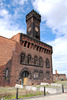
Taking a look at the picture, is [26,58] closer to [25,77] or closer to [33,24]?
[25,77]

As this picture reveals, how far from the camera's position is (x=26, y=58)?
19.1 m

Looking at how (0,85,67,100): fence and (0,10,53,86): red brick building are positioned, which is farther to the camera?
(0,10,53,86): red brick building

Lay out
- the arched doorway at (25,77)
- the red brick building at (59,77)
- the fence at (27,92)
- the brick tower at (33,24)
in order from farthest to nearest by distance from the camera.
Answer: the red brick building at (59,77) → the brick tower at (33,24) → the arched doorway at (25,77) → the fence at (27,92)

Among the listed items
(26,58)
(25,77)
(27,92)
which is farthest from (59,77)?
(27,92)

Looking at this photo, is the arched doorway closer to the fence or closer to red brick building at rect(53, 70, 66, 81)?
the fence

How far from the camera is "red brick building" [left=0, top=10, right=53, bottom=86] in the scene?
15859 millimetres

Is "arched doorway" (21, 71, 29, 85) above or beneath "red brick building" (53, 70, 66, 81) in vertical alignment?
above

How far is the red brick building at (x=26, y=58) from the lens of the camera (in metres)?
15.9

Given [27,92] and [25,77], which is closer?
[27,92]

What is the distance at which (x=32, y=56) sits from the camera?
2053cm

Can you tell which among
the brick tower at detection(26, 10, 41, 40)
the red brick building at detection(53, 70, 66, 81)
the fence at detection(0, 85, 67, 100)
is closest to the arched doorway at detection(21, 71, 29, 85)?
the fence at detection(0, 85, 67, 100)

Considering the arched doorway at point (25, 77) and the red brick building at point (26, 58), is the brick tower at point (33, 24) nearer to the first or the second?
the red brick building at point (26, 58)

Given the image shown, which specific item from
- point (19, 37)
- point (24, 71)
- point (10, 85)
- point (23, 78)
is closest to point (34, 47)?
point (19, 37)

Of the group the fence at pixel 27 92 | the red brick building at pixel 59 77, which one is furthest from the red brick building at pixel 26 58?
the red brick building at pixel 59 77
